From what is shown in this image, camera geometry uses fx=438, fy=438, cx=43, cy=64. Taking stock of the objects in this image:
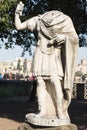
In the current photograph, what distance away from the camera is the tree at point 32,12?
18098 mm

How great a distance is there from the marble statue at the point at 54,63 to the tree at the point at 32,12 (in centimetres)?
948

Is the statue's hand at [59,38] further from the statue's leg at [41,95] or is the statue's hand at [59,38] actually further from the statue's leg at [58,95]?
the statue's leg at [41,95]

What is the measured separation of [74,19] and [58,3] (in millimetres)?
1841

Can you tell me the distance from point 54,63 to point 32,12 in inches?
533

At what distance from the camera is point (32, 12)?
846 inches

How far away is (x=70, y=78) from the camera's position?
26.9ft

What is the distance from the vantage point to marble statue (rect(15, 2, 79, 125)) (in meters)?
8.18

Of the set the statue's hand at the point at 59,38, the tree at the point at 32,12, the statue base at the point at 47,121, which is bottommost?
the statue base at the point at 47,121

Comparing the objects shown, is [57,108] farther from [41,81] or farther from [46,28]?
[46,28]

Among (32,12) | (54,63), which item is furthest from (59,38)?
(32,12)

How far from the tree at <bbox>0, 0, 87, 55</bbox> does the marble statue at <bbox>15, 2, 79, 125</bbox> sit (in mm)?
9483

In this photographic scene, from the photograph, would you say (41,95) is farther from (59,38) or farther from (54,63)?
(59,38)

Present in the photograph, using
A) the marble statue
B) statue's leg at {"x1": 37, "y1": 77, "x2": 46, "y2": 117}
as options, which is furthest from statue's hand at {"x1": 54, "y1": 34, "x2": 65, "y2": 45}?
statue's leg at {"x1": 37, "y1": 77, "x2": 46, "y2": 117}

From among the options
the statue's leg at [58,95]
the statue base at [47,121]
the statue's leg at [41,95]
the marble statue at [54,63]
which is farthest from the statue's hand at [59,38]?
the statue base at [47,121]
